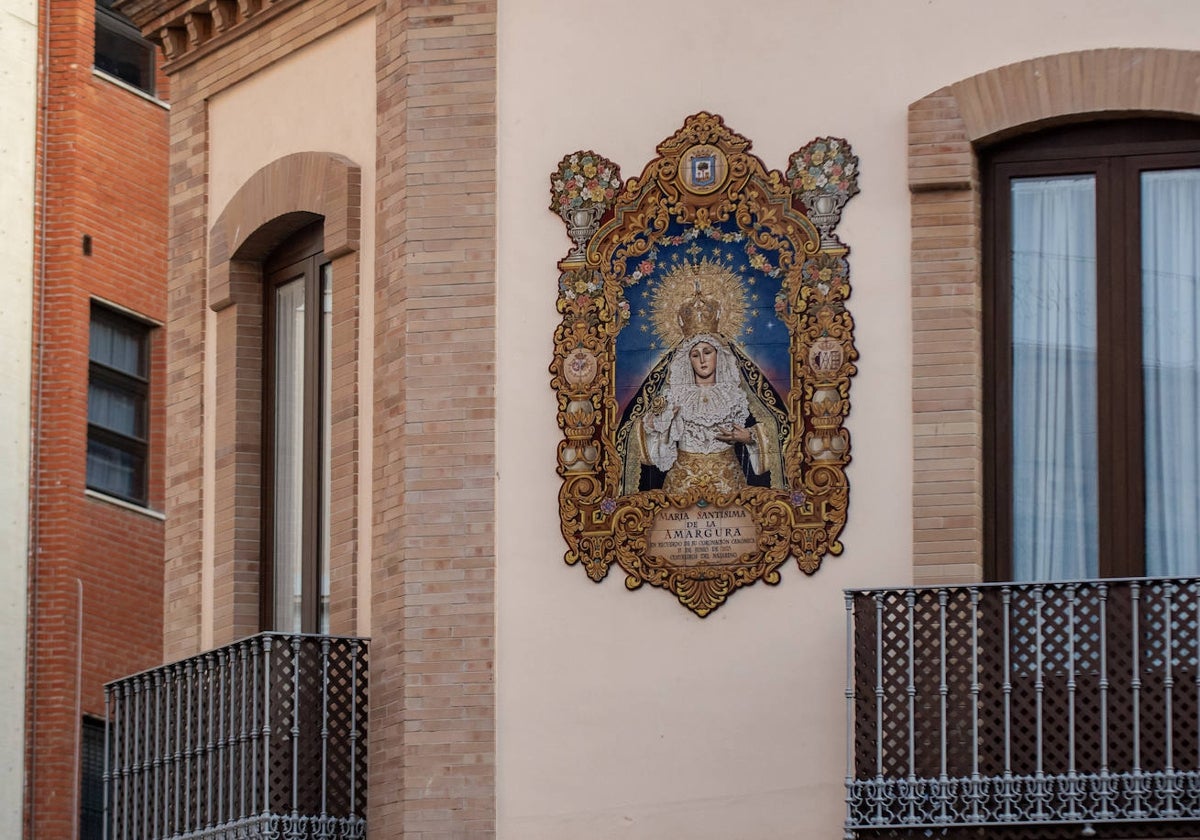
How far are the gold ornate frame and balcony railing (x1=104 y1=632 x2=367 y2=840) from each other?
5.06 feet

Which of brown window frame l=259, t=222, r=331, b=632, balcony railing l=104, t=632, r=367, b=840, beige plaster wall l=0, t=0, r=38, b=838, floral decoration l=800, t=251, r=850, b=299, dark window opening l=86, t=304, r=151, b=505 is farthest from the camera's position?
dark window opening l=86, t=304, r=151, b=505

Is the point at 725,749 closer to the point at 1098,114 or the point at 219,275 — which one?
the point at 1098,114

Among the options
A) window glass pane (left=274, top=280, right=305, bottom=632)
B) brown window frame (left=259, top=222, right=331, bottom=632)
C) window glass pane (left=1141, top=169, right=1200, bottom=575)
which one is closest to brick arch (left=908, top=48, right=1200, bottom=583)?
window glass pane (left=1141, top=169, right=1200, bottom=575)

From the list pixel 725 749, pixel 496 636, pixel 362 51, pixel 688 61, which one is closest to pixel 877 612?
pixel 725 749

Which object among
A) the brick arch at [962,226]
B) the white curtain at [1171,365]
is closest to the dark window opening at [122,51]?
A: the brick arch at [962,226]

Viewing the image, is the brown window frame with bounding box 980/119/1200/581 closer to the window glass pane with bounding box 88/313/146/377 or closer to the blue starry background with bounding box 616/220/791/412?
the blue starry background with bounding box 616/220/791/412

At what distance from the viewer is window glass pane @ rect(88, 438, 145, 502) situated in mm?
26016

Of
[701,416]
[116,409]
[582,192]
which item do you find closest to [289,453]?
[582,192]

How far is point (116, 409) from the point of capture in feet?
86.9

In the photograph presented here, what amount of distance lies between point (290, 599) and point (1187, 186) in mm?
5899

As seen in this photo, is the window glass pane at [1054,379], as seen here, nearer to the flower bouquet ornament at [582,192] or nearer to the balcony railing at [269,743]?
the flower bouquet ornament at [582,192]

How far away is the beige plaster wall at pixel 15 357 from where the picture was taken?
24.8 metres

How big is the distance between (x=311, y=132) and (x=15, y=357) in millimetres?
8891

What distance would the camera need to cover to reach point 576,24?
1611 centimetres
